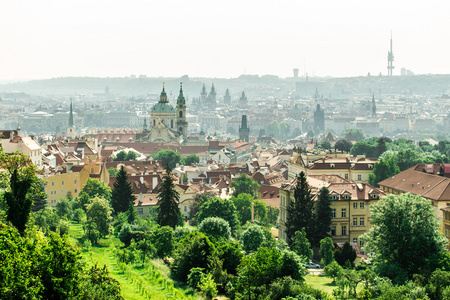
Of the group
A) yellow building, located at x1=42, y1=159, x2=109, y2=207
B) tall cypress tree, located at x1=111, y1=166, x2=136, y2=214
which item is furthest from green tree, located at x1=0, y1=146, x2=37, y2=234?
yellow building, located at x1=42, y1=159, x2=109, y2=207

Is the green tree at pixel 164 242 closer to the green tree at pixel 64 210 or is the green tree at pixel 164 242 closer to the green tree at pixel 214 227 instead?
the green tree at pixel 214 227

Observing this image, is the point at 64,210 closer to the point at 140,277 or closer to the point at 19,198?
the point at 140,277

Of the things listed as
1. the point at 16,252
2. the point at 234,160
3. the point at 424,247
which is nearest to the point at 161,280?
the point at 424,247

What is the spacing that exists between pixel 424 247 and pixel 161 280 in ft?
38.0

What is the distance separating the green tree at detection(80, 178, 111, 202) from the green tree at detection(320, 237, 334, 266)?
648 inches

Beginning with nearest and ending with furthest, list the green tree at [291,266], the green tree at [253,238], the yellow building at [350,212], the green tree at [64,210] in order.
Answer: the green tree at [291,266] < the green tree at [253,238] < the yellow building at [350,212] < the green tree at [64,210]

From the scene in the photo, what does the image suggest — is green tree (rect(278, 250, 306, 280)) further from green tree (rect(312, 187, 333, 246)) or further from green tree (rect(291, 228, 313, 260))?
green tree (rect(312, 187, 333, 246))

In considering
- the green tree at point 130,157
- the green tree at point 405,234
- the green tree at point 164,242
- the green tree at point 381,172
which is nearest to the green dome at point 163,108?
the green tree at point 130,157

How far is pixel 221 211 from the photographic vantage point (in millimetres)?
48875

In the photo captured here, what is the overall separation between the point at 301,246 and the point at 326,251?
128 cm

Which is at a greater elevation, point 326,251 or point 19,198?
point 19,198

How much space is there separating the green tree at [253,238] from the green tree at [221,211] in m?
4.60

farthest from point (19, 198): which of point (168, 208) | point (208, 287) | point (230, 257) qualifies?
point (168, 208)

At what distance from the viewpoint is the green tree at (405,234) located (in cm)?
3700
